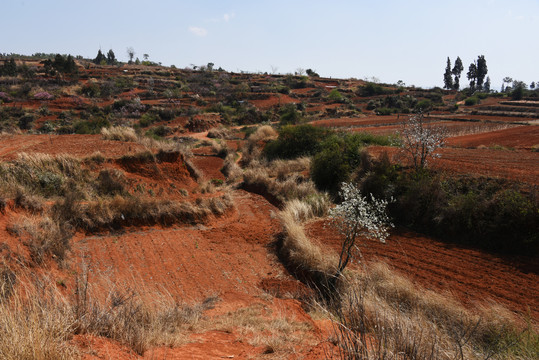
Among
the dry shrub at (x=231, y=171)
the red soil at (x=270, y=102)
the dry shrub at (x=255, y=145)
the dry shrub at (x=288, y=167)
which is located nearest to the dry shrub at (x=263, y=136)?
the dry shrub at (x=255, y=145)

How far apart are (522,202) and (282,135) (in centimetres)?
1313

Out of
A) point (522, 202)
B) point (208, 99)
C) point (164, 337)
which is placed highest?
point (208, 99)

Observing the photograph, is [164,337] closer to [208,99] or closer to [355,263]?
[355,263]

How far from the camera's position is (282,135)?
19953 millimetres

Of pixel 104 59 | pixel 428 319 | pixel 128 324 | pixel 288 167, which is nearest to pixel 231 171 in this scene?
pixel 288 167

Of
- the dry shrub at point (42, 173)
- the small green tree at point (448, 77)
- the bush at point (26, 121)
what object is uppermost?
the small green tree at point (448, 77)

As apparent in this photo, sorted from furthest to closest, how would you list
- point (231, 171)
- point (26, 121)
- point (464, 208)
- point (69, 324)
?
1. point (26, 121)
2. point (231, 171)
3. point (464, 208)
4. point (69, 324)

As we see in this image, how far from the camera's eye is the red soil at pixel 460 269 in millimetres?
6793

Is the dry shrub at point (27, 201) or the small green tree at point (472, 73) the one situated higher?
the small green tree at point (472, 73)

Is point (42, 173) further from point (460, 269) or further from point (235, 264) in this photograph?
point (460, 269)

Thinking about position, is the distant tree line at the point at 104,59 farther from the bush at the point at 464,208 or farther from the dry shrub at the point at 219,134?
the bush at the point at 464,208

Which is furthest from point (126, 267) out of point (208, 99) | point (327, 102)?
point (327, 102)

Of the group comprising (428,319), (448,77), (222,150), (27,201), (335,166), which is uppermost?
(448,77)

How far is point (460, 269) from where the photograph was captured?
7957 millimetres
